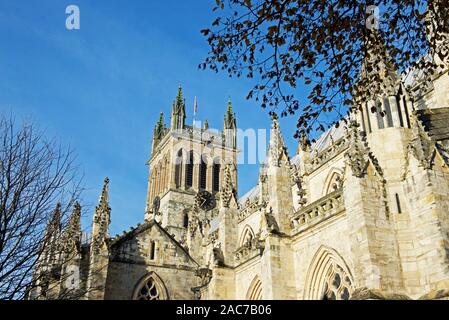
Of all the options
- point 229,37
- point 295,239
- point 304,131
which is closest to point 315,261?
point 295,239

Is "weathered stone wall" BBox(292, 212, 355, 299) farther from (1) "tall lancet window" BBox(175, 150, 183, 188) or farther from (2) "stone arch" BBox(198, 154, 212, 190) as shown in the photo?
(2) "stone arch" BBox(198, 154, 212, 190)

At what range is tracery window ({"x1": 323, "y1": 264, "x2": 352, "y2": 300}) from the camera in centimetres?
1241

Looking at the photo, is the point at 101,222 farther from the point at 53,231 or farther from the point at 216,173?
the point at 216,173

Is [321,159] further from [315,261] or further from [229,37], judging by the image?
[229,37]

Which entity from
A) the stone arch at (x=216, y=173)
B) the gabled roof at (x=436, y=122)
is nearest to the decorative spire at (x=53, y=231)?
the gabled roof at (x=436, y=122)

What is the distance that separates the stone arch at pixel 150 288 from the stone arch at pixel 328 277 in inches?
262

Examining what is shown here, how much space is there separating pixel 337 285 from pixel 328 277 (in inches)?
18.1

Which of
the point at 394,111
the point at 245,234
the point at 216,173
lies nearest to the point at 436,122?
the point at 394,111

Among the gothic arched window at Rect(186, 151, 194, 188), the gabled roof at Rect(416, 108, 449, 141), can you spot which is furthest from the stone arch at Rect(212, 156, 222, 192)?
the gabled roof at Rect(416, 108, 449, 141)

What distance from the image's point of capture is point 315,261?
44.6ft

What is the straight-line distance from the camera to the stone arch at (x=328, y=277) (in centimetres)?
1248
